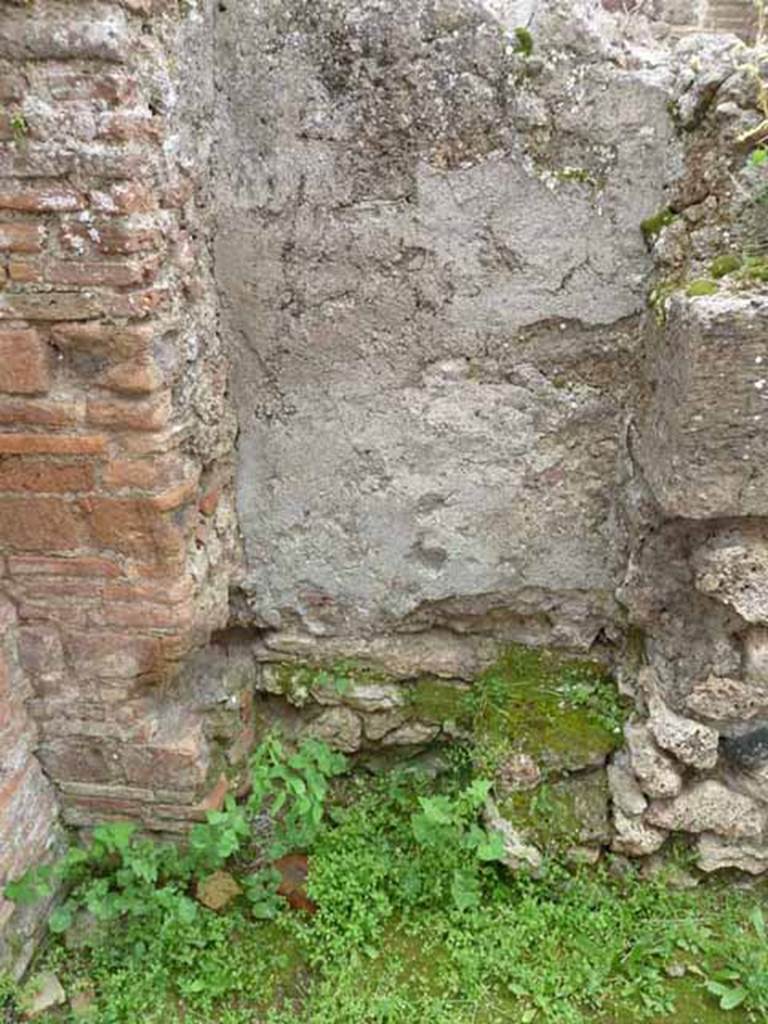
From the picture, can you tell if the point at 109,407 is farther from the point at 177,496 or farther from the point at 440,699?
the point at 440,699

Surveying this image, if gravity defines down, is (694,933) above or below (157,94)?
below

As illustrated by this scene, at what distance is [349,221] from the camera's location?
2.15 m

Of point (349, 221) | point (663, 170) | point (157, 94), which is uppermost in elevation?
point (157, 94)

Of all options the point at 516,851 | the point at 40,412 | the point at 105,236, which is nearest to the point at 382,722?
the point at 516,851

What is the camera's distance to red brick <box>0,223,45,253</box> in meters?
1.82

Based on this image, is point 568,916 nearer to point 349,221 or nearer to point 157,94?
point 349,221

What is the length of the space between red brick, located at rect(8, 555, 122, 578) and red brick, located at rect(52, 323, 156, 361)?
561mm

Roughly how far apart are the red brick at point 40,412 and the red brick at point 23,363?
0.03 meters

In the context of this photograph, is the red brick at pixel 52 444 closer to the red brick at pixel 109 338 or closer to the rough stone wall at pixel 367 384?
the rough stone wall at pixel 367 384

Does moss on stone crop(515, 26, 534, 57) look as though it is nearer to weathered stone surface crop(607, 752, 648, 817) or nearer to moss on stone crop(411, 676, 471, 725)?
moss on stone crop(411, 676, 471, 725)

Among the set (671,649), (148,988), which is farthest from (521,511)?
(148,988)

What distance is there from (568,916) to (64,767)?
1.52m

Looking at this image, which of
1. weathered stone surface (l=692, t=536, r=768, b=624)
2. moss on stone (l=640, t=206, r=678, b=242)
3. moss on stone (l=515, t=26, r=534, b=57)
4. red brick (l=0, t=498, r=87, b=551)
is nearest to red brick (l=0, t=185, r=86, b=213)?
red brick (l=0, t=498, r=87, b=551)

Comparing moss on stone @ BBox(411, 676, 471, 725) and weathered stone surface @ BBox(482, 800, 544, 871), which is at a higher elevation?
moss on stone @ BBox(411, 676, 471, 725)
